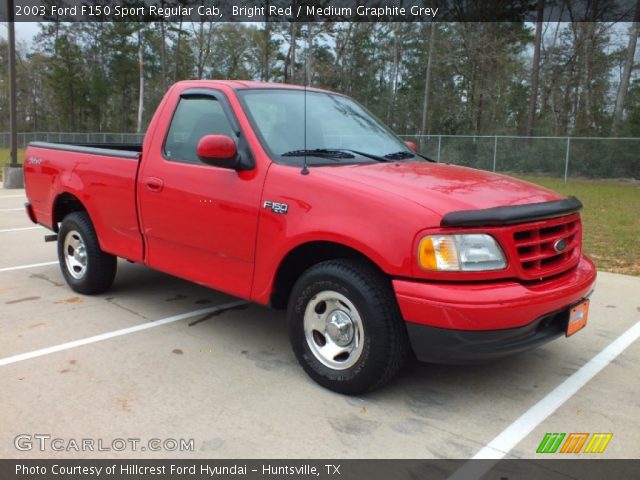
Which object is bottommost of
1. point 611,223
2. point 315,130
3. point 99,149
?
point 611,223

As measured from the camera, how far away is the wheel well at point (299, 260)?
3.47 metres

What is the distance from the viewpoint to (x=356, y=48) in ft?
143

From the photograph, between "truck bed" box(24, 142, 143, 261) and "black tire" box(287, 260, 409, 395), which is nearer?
"black tire" box(287, 260, 409, 395)

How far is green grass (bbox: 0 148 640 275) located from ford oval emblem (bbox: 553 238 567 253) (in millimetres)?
4103

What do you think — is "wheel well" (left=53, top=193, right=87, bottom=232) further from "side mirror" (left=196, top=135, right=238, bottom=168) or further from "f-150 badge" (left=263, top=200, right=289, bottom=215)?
"f-150 badge" (left=263, top=200, right=289, bottom=215)

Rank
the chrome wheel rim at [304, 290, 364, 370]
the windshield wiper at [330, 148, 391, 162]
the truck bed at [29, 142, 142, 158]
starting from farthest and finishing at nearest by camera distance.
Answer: the truck bed at [29, 142, 142, 158]
the windshield wiper at [330, 148, 391, 162]
the chrome wheel rim at [304, 290, 364, 370]

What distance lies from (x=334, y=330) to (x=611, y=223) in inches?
371

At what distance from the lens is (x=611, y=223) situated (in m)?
11.0

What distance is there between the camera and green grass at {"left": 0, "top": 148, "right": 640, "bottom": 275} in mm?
7594

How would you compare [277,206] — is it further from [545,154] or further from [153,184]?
[545,154]

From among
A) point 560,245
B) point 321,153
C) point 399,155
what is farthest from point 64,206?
point 560,245

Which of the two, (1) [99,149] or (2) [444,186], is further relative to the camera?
(1) [99,149]

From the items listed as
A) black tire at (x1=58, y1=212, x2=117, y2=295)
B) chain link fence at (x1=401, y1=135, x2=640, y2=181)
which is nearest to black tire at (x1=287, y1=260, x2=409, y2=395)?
black tire at (x1=58, y1=212, x2=117, y2=295)

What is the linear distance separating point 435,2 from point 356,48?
1093 cm
